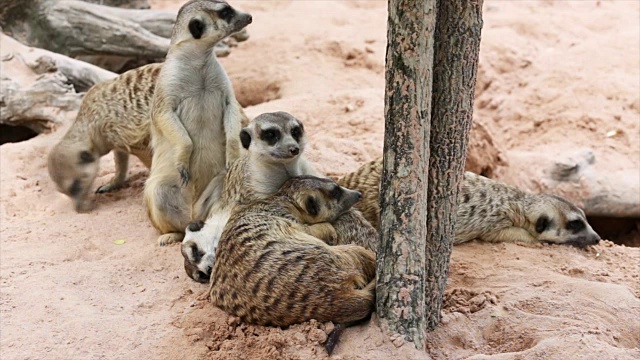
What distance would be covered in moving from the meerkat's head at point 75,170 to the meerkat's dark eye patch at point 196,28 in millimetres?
1174

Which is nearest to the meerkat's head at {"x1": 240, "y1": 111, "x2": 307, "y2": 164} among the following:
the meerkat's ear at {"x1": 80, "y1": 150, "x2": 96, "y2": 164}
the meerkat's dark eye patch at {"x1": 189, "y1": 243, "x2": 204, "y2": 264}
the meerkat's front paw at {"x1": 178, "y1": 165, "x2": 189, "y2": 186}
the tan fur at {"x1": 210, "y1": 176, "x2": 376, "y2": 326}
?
the tan fur at {"x1": 210, "y1": 176, "x2": 376, "y2": 326}

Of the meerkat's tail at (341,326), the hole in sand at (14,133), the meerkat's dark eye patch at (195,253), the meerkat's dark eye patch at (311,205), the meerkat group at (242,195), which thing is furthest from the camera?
the hole in sand at (14,133)

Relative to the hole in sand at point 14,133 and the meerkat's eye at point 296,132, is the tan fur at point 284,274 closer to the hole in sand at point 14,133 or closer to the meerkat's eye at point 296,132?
the meerkat's eye at point 296,132

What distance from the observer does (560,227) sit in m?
4.09

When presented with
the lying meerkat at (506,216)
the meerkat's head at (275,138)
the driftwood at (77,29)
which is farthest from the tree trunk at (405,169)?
the driftwood at (77,29)

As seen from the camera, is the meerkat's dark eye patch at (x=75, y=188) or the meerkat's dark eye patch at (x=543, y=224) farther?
the meerkat's dark eye patch at (x=75, y=188)

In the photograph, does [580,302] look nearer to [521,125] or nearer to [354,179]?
[354,179]

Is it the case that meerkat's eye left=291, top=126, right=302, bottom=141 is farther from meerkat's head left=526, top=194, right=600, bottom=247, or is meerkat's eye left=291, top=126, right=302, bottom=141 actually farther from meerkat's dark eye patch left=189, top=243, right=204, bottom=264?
meerkat's head left=526, top=194, right=600, bottom=247

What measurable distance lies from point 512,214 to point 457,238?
1.35ft

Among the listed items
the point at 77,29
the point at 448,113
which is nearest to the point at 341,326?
the point at 448,113

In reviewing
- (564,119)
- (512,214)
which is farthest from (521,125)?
(512,214)

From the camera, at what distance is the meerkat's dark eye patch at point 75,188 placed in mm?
4473

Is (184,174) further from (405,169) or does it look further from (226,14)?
(405,169)

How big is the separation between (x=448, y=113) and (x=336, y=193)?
38.5 inches
